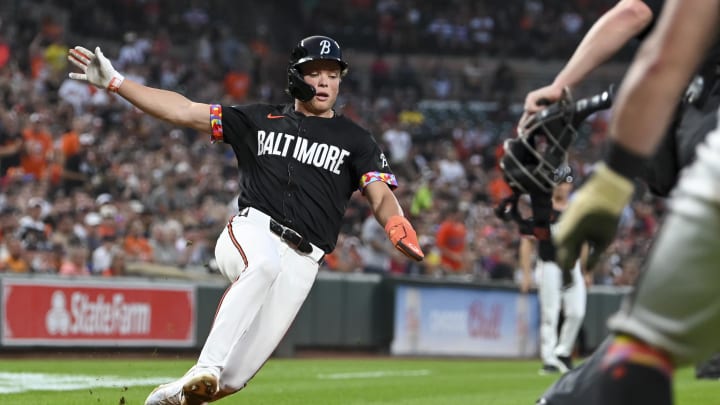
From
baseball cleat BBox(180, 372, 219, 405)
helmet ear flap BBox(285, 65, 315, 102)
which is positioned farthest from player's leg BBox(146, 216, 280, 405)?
helmet ear flap BBox(285, 65, 315, 102)

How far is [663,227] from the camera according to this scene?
115 inches

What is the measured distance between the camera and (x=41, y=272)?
14.8 metres

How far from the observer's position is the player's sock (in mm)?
2951

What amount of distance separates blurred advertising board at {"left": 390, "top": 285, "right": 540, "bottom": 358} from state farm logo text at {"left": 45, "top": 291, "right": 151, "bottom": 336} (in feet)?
15.7

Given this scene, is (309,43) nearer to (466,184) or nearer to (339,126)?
(339,126)

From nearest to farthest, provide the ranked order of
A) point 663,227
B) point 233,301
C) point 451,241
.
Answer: point 663,227 → point 233,301 → point 451,241

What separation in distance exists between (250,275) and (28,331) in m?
8.87

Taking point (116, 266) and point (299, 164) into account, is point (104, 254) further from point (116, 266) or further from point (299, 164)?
point (299, 164)

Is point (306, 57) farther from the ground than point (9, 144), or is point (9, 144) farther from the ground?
point (306, 57)

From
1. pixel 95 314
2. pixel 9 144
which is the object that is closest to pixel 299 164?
pixel 95 314

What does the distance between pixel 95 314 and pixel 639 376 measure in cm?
1266

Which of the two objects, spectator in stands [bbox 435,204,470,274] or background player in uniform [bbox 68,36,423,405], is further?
spectator in stands [bbox 435,204,470,274]

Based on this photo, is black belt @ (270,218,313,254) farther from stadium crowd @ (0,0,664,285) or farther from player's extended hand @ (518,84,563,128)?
player's extended hand @ (518,84,563,128)

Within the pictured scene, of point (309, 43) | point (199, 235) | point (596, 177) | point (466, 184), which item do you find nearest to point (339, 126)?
point (309, 43)
